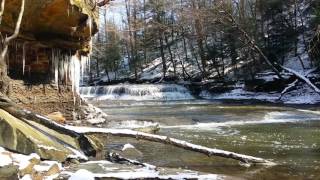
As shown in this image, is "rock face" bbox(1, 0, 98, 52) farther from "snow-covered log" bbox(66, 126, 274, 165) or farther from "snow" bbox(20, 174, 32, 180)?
"snow" bbox(20, 174, 32, 180)

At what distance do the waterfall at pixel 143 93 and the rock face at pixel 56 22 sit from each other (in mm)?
22849

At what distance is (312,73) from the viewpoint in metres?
32.9

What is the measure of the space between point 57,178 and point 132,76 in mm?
45831

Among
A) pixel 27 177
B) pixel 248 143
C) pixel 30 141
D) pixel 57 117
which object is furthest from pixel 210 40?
pixel 27 177

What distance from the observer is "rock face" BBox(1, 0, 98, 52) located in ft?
41.7

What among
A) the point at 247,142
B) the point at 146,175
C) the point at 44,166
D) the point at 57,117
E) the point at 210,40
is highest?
the point at 210,40

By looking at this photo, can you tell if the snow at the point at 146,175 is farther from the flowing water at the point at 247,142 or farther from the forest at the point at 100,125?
the flowing water at the point at 247,142

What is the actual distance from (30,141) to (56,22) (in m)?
5.76

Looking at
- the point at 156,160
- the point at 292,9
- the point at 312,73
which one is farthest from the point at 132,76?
the point at 156,160

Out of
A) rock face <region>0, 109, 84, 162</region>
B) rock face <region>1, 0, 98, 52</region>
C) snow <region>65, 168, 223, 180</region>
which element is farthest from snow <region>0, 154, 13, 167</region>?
rock face <region>1, 0, 98, 52</region>

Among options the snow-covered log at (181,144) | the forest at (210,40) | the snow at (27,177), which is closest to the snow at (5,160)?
the snow at (27,177)

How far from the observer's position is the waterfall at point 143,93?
126ft

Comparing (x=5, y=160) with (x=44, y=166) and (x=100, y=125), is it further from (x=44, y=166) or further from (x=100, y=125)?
(x=100, y=125)

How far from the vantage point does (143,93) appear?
38625mm
